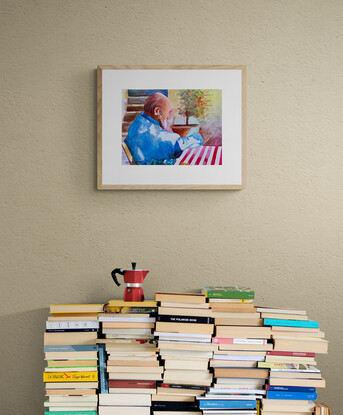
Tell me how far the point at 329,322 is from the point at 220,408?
73cm

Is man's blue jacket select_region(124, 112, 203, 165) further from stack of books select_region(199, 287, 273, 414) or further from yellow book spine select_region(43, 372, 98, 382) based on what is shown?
yellow book spine select_region(43, 372, 98, 382)

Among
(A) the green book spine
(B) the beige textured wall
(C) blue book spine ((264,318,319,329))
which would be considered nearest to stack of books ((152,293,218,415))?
(A) the green book spine

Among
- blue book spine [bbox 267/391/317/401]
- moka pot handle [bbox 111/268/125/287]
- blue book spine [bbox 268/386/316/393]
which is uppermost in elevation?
moka pot handle [bbox 111/268/125/287]

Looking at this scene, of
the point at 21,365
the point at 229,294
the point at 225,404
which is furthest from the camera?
the point at 21,365

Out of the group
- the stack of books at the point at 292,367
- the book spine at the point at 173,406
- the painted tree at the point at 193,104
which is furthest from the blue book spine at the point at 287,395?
the painted tree at the point at 193,104

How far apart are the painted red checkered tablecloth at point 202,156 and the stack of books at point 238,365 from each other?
0.73m

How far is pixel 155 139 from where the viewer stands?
89.1 inches

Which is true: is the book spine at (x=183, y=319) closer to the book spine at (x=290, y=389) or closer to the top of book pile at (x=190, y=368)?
the top of book pile at (x=190, y=368)

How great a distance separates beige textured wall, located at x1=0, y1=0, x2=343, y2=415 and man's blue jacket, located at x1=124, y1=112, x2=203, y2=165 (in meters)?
0.17

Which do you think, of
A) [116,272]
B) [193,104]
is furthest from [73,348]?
[193,104]

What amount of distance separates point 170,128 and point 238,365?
1117mm

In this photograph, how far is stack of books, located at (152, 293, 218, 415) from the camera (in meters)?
1.92

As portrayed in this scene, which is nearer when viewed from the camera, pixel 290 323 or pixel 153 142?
pixel 290 323

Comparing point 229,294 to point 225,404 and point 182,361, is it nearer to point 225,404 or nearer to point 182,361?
point 182,361
